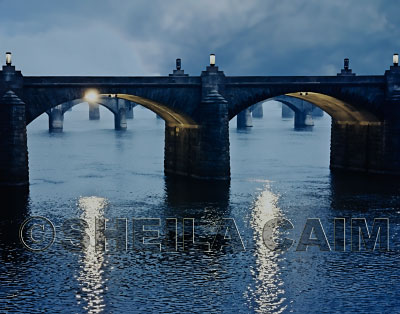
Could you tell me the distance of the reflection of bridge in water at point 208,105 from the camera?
2564 inches

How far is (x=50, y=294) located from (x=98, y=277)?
3.59 metres

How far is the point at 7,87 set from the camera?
64875 millimetres

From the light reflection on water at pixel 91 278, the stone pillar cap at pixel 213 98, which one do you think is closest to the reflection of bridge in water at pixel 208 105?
the stone pillar cap at pixel 213 98

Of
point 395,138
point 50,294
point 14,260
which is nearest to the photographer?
point 50,294

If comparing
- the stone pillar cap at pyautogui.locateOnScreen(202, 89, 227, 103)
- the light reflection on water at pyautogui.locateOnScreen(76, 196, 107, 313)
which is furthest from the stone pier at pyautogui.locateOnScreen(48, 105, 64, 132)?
the light reflection on water at pyautogui.locateOnScreen(76, 196, 107, 313)

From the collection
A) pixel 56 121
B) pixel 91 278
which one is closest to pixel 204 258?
pixel 91 278

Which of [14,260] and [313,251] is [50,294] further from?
[313,251]

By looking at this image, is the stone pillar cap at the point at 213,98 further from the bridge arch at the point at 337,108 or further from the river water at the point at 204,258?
the river water at the point at 204,258

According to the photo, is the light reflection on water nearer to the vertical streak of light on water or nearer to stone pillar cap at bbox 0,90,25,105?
the vertical streak of light on water

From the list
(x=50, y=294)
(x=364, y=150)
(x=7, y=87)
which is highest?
(x=7, y=87)

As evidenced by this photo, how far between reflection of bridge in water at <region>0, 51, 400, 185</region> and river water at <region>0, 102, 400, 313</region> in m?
3.40

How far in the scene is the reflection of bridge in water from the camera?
6512cm

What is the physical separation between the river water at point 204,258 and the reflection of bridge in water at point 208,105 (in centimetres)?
340

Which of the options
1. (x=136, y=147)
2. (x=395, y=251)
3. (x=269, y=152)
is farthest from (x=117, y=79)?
(x=136, y=147)
